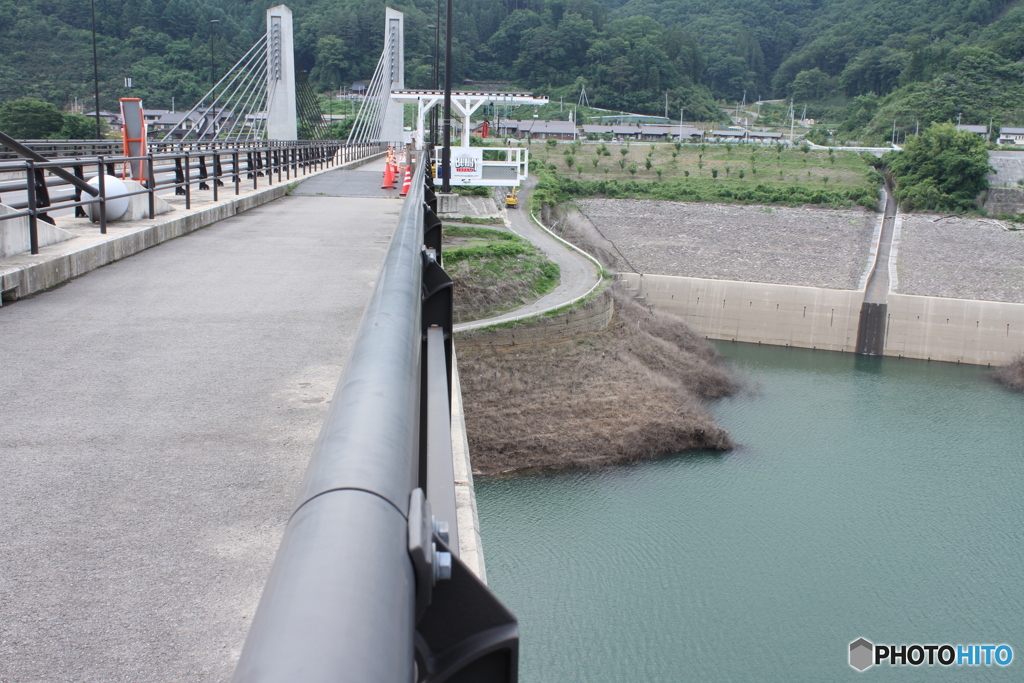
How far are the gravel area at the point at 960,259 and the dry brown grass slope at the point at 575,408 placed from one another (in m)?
15.3

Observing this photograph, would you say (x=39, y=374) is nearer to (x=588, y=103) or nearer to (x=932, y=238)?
(x=932, y=238)

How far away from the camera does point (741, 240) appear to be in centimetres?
3822

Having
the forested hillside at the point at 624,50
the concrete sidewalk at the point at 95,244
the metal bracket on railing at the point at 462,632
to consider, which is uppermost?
the forested hillside at the point at 624,50

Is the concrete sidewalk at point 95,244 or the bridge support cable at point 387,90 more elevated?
the bridge support cable at point 387,90

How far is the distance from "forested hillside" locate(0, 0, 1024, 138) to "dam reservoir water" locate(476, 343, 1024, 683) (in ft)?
180

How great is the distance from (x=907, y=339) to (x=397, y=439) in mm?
32355

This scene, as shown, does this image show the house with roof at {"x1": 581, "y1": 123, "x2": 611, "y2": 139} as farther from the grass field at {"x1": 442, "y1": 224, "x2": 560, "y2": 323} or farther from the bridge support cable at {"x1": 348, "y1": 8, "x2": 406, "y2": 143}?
the grass field at {"x1": 442, "y1": 224, "x2": 560, "y2": 323}

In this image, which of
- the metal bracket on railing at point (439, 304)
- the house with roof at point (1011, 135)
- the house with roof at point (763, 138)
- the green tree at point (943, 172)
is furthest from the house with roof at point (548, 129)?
the metal bracket on railing at point (439, 304)

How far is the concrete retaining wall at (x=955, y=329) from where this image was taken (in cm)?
2930

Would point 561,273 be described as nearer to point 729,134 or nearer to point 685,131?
point 685,131

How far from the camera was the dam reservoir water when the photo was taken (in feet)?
36.7

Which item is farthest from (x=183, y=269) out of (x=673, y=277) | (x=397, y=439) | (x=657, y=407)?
(x=673, y=277)

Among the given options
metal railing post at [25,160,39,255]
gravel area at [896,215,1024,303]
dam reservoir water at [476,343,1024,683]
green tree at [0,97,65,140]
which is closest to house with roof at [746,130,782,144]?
gravel area at [896,215,1024,303]

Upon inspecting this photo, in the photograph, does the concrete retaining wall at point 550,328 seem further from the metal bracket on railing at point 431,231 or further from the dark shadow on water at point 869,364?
the metal bracket on railing at point 431,231
